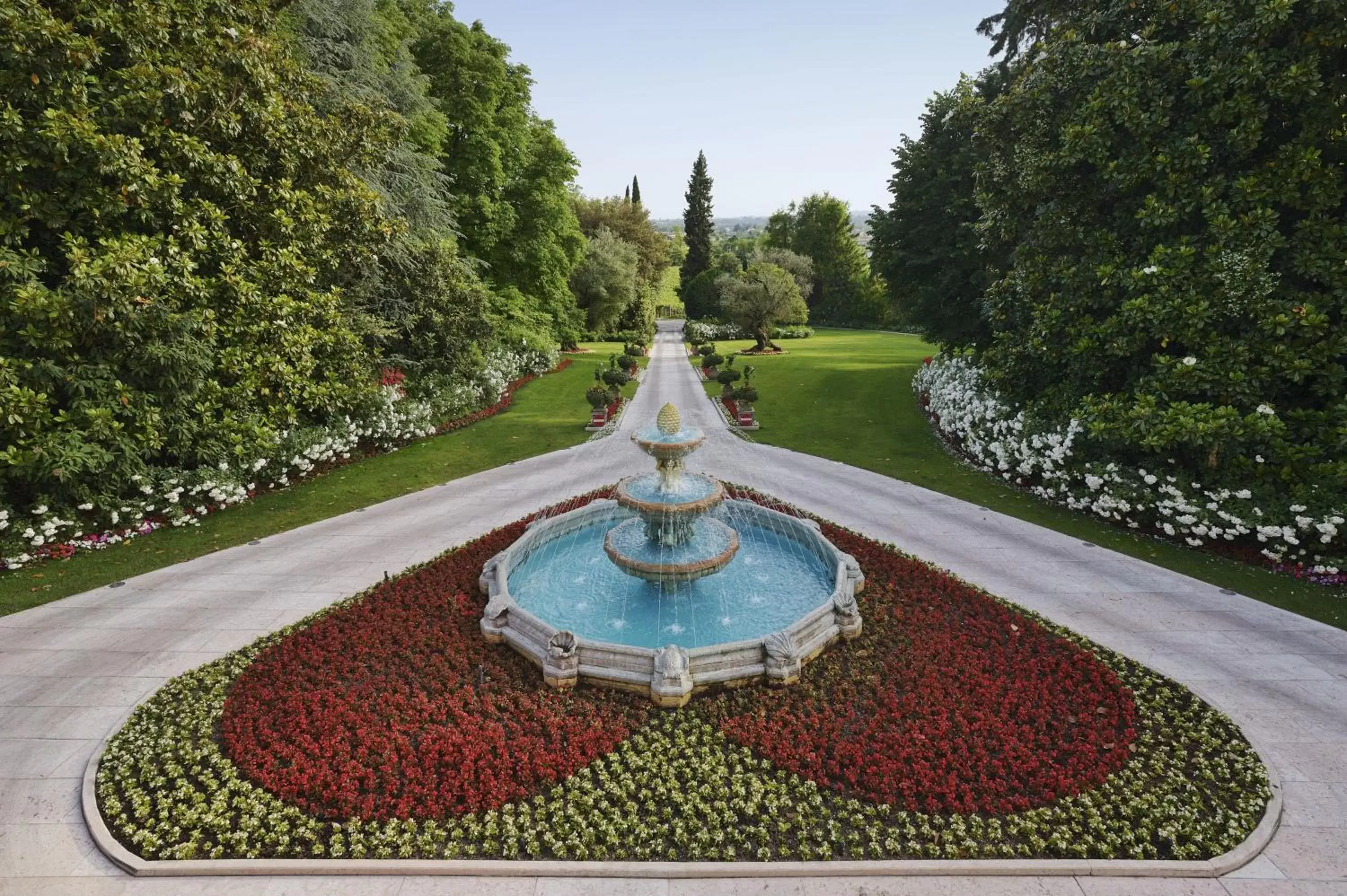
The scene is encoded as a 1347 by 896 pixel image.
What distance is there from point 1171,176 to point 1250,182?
1479mm

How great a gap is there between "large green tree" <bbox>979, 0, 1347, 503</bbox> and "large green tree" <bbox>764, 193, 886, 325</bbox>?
60143 mm

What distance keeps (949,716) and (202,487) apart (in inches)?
697

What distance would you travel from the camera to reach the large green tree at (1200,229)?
40.5 feet

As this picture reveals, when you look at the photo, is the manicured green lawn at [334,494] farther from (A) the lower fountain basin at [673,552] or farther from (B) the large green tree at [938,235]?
(B) the large green tree at [938,235]

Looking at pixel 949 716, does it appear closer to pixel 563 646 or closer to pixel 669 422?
pixel 563 646

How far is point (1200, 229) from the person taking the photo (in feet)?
47.6

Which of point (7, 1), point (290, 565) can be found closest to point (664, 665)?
point (290, 565)

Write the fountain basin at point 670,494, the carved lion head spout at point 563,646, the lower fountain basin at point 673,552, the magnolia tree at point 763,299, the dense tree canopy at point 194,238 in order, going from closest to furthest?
the carved lion head spout at point 563,646 < the lower fountain basin at point 673,552 < the fountain basin at point 670,494 < the dense tree canopy at point 194,238 < the magnolia tree at point 763,299

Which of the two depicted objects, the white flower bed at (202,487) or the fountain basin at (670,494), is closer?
the fountain basin at (670,494)

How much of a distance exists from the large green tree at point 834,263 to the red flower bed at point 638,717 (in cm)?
7055

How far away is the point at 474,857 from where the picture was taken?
6359mm

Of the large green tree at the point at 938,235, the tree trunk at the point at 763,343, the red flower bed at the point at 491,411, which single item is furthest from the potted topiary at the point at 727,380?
the tree trunk at the point at 763,343

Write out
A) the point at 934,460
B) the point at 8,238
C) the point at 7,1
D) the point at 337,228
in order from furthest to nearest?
1. the point at 934,460
2. the point at 337,228
3. the point at 8,238
4. the point at 7,1

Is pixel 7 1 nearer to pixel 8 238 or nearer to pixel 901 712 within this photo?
pixel 8 238
